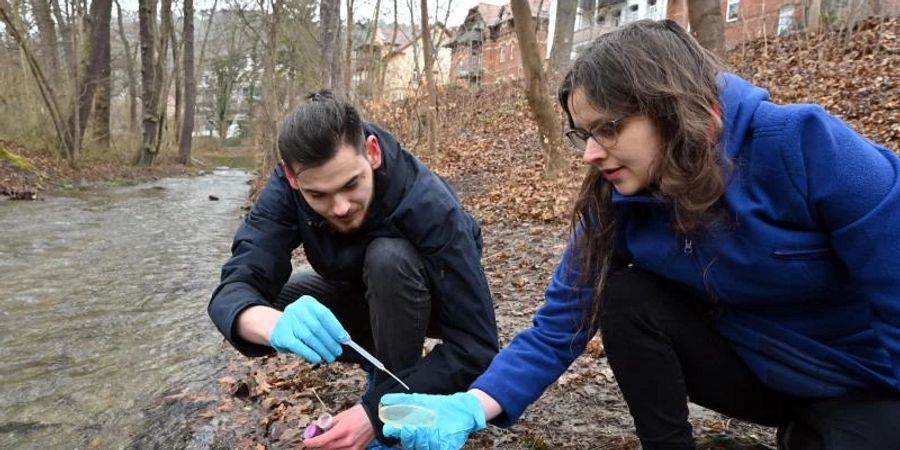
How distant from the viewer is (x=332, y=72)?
916 centimetres

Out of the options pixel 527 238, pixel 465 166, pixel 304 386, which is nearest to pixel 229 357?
pixel 304 386

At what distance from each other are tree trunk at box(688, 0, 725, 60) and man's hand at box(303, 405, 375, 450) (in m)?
6.33

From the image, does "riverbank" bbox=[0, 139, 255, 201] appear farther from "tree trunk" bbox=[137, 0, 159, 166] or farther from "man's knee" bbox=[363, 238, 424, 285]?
"man's knee" bbox=[363, 238, 424, 285]

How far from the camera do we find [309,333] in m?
1.67

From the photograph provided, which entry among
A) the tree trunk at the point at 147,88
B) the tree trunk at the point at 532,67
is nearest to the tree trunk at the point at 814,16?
the tree trunk at the point at 532,67

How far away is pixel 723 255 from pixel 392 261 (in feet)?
2.93

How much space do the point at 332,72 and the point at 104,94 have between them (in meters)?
10.7

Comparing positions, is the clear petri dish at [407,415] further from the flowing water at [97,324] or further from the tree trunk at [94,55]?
the tree trunk at [94,55]

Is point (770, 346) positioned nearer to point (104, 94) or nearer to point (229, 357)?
Result: point (229, 357)

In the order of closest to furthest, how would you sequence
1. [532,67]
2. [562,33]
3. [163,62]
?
[532,67] → [562,33] → [163,62]

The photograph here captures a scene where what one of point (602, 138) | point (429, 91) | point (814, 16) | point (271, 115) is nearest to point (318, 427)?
point (602, 138)

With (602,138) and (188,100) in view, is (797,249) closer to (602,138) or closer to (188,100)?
(602,138)

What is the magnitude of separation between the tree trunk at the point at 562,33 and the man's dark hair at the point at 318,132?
13.2 metres

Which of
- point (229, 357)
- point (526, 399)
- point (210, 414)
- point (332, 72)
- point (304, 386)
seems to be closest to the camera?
point (526, 399)
